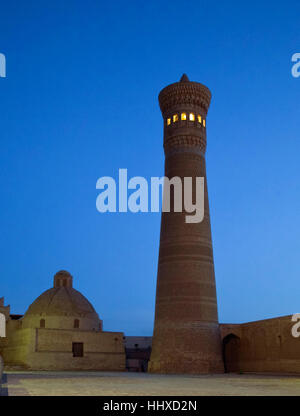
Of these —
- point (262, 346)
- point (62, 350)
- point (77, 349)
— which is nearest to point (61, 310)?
point (77, 349)

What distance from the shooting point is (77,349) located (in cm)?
3703

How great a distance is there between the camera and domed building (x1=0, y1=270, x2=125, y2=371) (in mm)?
35375

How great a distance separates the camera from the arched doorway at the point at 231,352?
101 feet

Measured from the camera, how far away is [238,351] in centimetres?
3061

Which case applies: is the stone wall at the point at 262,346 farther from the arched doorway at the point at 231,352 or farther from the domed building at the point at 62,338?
the domed building at the point at 62,338

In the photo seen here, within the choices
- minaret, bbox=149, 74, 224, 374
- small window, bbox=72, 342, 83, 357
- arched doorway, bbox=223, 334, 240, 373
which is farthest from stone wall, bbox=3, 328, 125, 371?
arched doorway, bbox=223, 334, 240, 373

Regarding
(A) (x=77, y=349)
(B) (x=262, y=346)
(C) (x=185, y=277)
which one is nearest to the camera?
(B) (x=262, y=346)

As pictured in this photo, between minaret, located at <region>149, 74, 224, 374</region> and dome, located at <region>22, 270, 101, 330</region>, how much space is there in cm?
1218

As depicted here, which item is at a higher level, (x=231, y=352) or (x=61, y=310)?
(x=61, y=310)

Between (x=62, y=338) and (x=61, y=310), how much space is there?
13.3 feet
